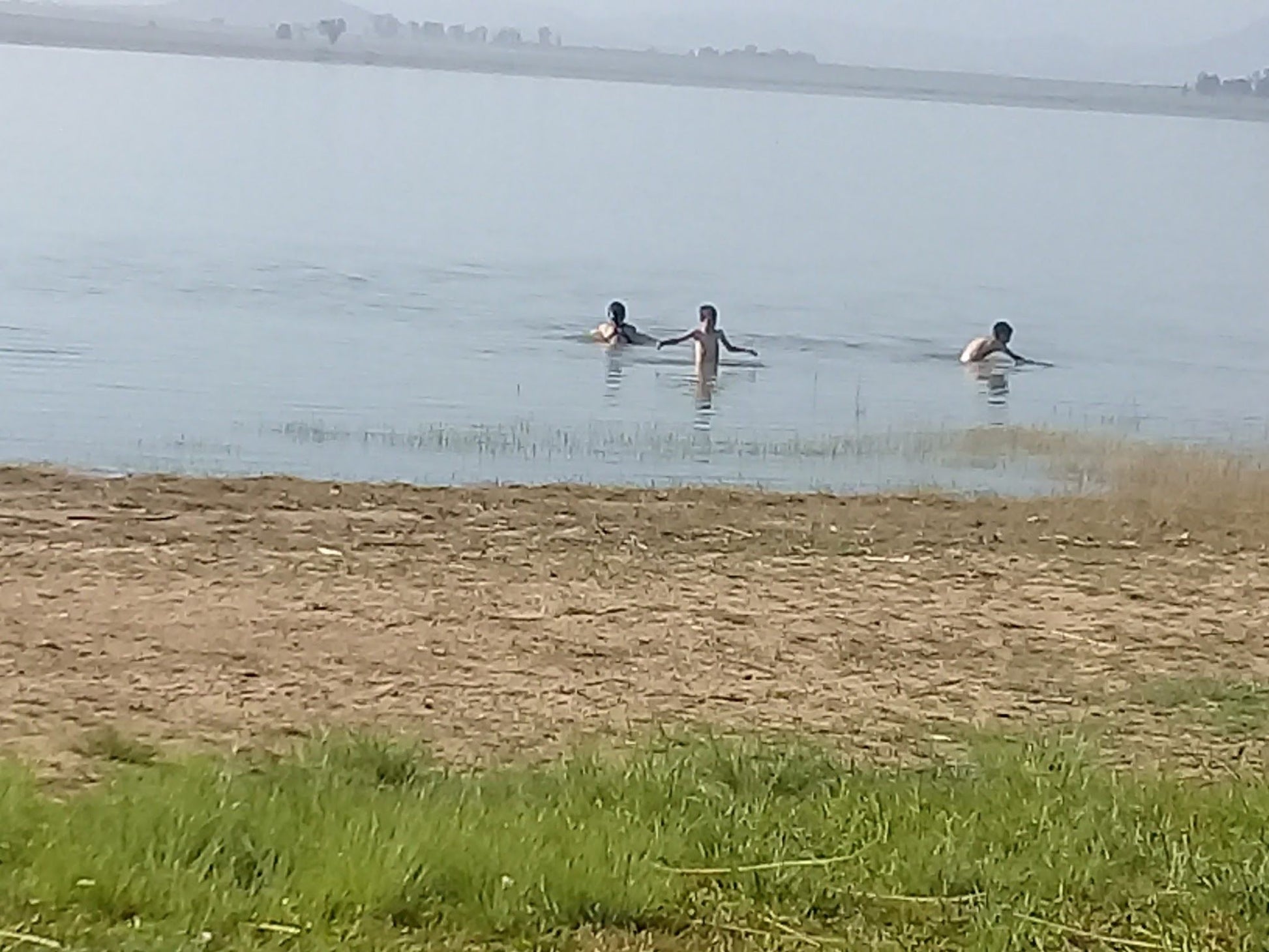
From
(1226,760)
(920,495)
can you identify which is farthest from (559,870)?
(920,495)

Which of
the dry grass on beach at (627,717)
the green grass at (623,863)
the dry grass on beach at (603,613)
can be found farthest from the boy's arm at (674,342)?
the green grass at (623,863)

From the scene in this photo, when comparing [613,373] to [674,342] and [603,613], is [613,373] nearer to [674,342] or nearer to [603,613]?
[674,342]

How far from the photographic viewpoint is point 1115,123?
116125 millimetres

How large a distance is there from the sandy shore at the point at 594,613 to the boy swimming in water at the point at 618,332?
1088cm

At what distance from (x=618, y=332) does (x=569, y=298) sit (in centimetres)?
529

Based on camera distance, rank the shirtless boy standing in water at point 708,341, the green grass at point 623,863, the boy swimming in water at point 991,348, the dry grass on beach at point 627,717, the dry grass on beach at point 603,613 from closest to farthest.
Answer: the green grass at point 623,863
the dry grass on beach at point 627,717
the dry grass on beach at point 603,613
the shirtless boy standing in water at point 708,341
the boy swimming in water at point 991,348

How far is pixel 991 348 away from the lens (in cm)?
2702

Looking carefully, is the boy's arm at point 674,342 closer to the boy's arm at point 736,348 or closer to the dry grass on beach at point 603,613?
the boy's arm at point 736,348

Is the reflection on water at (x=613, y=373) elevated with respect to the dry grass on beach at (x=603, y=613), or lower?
lower

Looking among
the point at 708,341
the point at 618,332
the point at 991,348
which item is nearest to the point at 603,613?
the point at 708,341

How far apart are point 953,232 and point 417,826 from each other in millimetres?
40990

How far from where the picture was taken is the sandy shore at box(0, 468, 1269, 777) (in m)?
9.23

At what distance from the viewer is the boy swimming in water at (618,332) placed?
26.7m

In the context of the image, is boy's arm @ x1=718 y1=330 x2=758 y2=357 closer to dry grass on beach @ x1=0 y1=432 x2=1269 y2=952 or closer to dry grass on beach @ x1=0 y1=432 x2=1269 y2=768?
dry grass on beach @ x1=0 y1=432 x2=1269 y2=952
